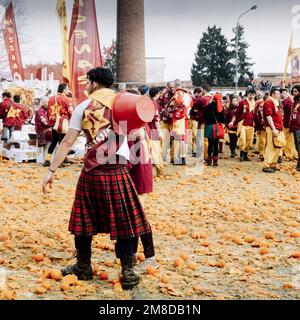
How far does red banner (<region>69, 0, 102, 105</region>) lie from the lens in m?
11.6

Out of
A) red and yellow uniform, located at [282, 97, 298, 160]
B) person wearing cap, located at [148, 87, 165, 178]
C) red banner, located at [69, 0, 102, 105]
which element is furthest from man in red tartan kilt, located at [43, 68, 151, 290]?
red and yellow uniform, located at [282, 97, 298, 160]

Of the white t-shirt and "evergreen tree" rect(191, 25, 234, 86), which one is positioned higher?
"evergreen tree" rect(191, 25, 234, 86)

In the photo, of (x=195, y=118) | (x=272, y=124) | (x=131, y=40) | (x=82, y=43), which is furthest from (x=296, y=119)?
(x=131, y=40)

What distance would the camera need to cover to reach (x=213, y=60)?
66.8m

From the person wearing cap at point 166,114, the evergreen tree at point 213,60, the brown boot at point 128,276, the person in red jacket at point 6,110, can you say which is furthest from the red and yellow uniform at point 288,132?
the evergreen tree at point 213,60

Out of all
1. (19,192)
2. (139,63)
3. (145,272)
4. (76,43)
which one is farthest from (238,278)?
(139,63)

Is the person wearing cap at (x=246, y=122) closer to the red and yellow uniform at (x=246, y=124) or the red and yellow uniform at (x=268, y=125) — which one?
the red and yellow uniform at (x=246, y=124)

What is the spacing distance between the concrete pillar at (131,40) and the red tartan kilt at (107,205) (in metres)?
12.6

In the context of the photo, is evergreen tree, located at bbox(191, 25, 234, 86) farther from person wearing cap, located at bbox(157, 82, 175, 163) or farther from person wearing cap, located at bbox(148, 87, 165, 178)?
person wearing cap, located at bbox(148, 87, 165, 178)

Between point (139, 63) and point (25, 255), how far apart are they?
12006 mm

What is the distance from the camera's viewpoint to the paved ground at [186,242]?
4.58m

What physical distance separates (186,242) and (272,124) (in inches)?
251

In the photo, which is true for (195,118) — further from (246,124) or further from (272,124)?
(272,124)

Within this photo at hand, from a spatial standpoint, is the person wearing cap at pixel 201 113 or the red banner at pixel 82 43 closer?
the red banner at pixel 82 43
